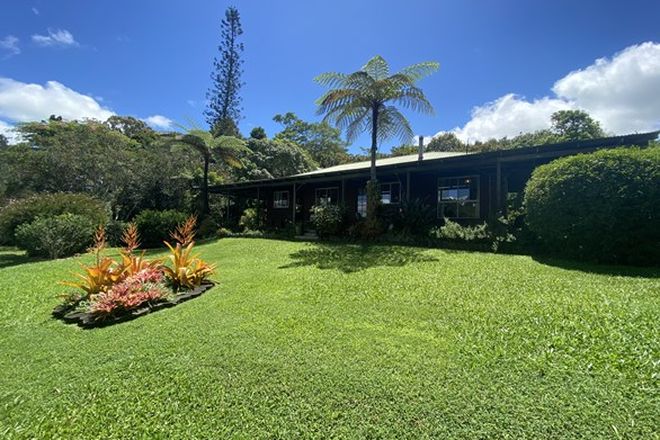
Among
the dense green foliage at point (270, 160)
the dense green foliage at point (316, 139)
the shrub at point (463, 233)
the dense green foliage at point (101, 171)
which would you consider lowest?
the shrub at point (463, 233)

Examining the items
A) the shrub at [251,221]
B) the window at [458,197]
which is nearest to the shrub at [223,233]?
the shrub at [251,221]

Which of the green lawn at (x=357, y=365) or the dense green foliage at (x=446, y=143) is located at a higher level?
the dense green foliage at (x=446, y=143)

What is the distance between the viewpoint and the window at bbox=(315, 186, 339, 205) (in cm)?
1809

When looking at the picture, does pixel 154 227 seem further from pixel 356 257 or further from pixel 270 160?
pixel 270 160

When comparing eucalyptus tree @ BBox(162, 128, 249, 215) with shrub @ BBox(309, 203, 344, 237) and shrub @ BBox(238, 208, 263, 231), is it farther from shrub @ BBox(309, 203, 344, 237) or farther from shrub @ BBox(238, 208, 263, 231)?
shrub @ BBox(309, 203, 344, 237)

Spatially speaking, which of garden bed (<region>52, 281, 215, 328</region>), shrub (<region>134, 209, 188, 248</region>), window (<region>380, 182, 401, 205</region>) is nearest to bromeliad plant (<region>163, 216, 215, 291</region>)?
garden bed (<region>52, 281, 215, 328</region>)

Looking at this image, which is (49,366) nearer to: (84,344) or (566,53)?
(84,344)

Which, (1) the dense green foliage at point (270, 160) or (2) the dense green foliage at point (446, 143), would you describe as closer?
(1) the dense green foliage at point (270, 160)

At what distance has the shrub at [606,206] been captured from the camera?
6.82 metres

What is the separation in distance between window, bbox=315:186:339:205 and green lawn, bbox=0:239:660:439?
12.6 meters

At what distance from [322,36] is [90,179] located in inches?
645

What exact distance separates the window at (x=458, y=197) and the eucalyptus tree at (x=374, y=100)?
2.76m

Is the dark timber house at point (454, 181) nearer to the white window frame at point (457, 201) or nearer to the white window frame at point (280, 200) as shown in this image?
the white window frame at point (457, 201)

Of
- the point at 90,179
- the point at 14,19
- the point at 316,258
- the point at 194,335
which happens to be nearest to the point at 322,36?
the point at 316,258
